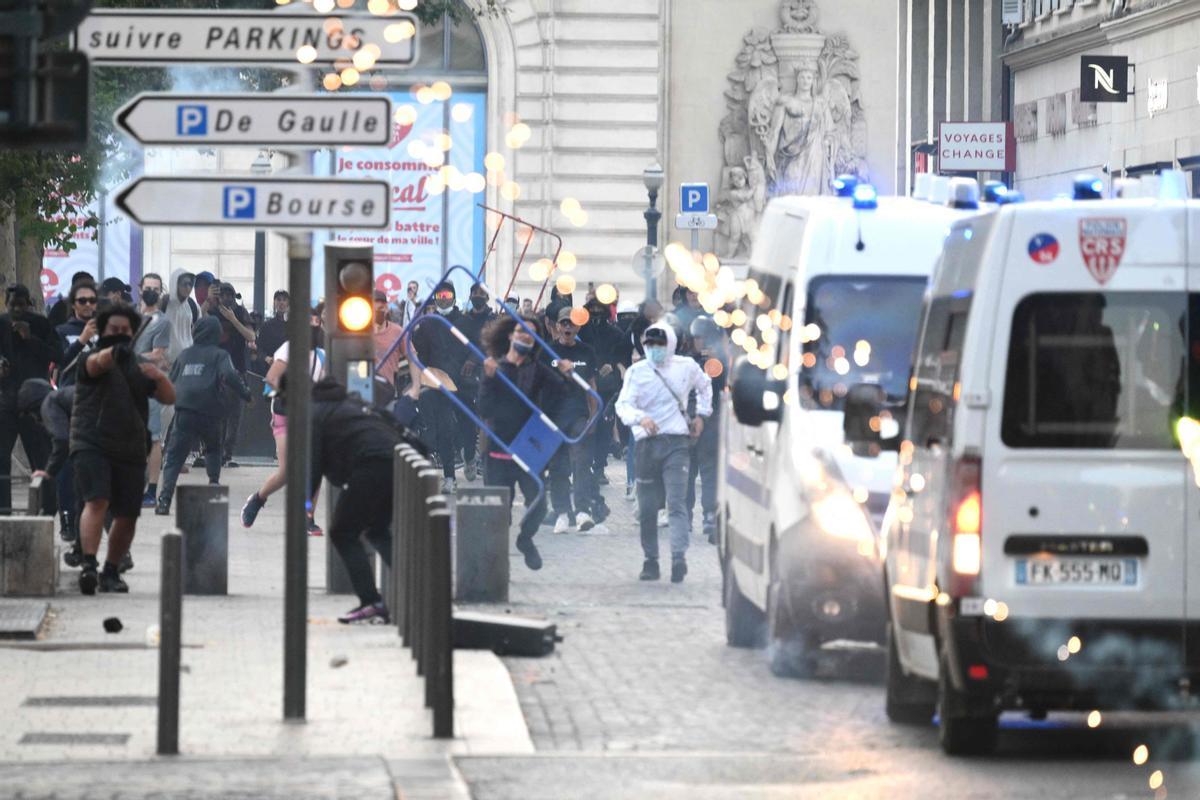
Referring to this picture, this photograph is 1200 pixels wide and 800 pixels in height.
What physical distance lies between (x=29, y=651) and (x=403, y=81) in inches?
1368

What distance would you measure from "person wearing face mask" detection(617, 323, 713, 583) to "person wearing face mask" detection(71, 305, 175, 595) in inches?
146

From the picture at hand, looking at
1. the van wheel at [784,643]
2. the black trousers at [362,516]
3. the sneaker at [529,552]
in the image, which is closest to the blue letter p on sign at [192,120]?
the van wheel at [784,643]

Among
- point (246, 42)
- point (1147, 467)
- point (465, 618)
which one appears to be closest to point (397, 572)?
point (465, 618)

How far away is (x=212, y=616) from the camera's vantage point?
15.3 meters

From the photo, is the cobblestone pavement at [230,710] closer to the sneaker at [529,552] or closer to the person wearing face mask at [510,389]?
the sneaker at [529,552]

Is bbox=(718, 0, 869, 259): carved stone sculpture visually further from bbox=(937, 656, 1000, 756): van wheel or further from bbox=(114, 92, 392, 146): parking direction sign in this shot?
bbox=(937, 656, 1000, 756): van wheel

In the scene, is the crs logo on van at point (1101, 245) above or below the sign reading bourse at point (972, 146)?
below

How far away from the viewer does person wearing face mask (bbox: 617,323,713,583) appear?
60.6 ft

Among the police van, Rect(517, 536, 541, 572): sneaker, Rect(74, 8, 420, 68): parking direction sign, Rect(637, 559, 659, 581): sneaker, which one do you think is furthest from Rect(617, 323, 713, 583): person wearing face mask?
the police van

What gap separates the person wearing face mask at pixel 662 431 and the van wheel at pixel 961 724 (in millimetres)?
7936

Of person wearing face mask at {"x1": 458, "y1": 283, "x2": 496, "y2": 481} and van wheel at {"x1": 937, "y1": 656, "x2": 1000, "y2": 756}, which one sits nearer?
van wheel at {"x1": 937, "y1": 656, "x2": 1000, "y2": 756}

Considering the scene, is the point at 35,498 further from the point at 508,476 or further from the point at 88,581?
the point at 508,476

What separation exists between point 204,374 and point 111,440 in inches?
253

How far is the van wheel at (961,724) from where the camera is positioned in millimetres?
10055
